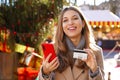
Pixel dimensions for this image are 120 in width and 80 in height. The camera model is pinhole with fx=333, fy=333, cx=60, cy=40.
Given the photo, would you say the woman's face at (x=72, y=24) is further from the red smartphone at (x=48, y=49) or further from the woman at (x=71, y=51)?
the red smartphone at (x=48, y=49)

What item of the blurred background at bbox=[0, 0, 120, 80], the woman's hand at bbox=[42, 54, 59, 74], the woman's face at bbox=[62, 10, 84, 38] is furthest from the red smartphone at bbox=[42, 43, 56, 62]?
the blurred background at bbox=[0, 0, 120, 80]

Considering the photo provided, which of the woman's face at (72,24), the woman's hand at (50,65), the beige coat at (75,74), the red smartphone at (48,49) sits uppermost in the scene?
the woman's face at (72,24)

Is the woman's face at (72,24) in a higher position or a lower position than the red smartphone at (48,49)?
higher

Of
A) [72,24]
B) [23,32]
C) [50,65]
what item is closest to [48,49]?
[50,65]

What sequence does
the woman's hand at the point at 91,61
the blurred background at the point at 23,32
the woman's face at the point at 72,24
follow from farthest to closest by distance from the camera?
the blurred background at the point at 23,32
the woman's face at the point at 72,24
the woman's hand at the point at 91,61

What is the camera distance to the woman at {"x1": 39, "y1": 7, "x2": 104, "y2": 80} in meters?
1.84

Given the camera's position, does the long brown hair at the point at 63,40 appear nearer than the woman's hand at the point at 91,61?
No

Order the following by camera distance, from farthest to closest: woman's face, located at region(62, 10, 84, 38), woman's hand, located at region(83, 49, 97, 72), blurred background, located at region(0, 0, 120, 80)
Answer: blurred background, located at region(0, 0, 120, 80) → woman's face, located at region(62, 10, 84, 38) → woman's hand, located at region(83, 49, 97, 72)

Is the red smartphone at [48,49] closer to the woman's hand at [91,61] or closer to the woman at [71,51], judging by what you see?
the woman at [71,51]

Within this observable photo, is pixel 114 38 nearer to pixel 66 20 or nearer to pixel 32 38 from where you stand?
pixel 32 38

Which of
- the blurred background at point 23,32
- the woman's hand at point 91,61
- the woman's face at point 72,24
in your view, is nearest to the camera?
the woman's hand at point 91,61

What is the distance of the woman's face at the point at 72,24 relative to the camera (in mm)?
1891

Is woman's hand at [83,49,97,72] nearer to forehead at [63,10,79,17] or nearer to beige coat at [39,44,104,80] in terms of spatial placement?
beige coat at [39,44,104,80]

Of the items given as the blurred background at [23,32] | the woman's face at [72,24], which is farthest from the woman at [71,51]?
the blurred background at [23,32]
